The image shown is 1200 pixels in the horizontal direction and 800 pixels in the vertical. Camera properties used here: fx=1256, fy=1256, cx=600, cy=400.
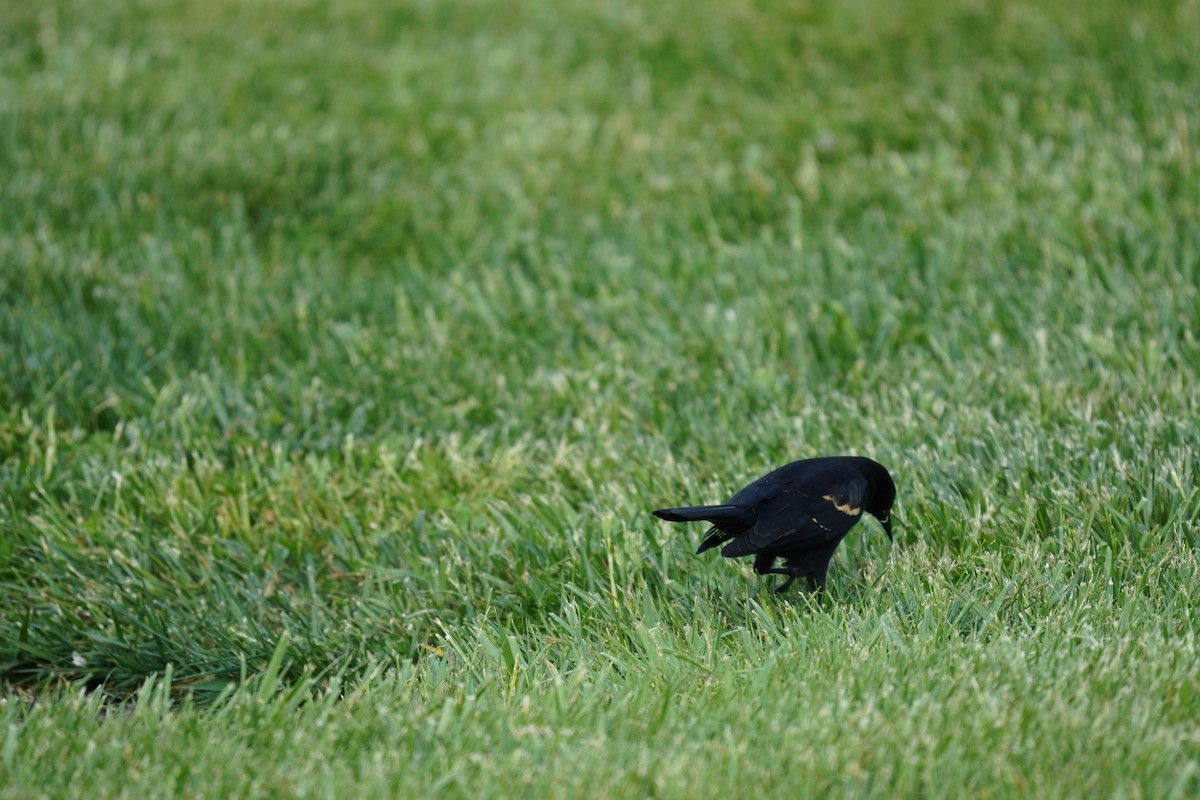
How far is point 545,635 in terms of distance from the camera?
10.8 ft

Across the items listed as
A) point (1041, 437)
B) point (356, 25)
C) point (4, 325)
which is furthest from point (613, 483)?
point (356, 25)

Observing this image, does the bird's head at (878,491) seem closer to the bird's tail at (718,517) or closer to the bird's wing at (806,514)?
the bird's wing at (806,514)

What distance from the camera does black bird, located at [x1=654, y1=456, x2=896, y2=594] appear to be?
3002mm

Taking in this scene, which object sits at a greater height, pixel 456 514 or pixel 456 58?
pixel 456 58

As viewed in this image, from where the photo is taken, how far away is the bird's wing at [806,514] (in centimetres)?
300

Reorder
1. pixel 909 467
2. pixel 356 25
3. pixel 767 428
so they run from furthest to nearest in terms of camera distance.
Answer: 1. pixel 356 25
2. pixel 767 428
3. pixel 909 467

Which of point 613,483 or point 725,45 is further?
point 725,45

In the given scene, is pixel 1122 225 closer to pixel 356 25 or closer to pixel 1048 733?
pixel 1048 733

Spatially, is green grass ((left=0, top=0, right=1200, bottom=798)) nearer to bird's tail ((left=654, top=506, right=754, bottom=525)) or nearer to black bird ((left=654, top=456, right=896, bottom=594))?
black bird ((left=654, top=456, right=896, bottom=594))

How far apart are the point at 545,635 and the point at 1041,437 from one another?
164 cm

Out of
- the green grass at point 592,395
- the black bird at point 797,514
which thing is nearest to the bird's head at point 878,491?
the black bird at point 797,514

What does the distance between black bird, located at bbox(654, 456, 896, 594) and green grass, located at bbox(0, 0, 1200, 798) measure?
0.15 m

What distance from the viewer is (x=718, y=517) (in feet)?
9.89

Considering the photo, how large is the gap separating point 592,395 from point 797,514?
5.49 ft
